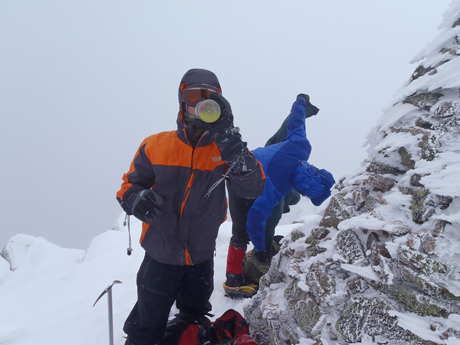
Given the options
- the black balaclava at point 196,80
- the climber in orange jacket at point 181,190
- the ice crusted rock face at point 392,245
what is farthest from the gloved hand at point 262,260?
the black balaclava at point 196,80

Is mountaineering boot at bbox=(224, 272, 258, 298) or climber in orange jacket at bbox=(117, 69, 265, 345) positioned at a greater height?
climber in orange jacket at bbox=(117, 69, 265, 345)

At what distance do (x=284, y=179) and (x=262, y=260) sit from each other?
4.73 feet

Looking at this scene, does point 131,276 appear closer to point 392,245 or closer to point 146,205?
point 146,205

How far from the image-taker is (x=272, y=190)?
3406 mm

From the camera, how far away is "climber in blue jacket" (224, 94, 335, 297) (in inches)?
133

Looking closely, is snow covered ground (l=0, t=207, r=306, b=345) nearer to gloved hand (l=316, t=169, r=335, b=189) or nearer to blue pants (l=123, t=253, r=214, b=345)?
gloved hand (l=316, t=169, r=335, b=189)

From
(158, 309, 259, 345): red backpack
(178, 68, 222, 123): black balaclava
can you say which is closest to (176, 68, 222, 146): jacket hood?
(178, 68, 222, 123): black balaclava

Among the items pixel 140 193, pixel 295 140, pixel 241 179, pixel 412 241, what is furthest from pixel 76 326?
pixel 412 241

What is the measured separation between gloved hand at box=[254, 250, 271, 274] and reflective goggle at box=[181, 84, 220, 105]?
105 inches

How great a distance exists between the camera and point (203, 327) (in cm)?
282

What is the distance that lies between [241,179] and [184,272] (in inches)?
47.3

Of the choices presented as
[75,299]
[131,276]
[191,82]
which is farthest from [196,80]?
[75,299]

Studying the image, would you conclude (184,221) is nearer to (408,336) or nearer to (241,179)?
(241,179)

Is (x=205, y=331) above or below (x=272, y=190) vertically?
below
